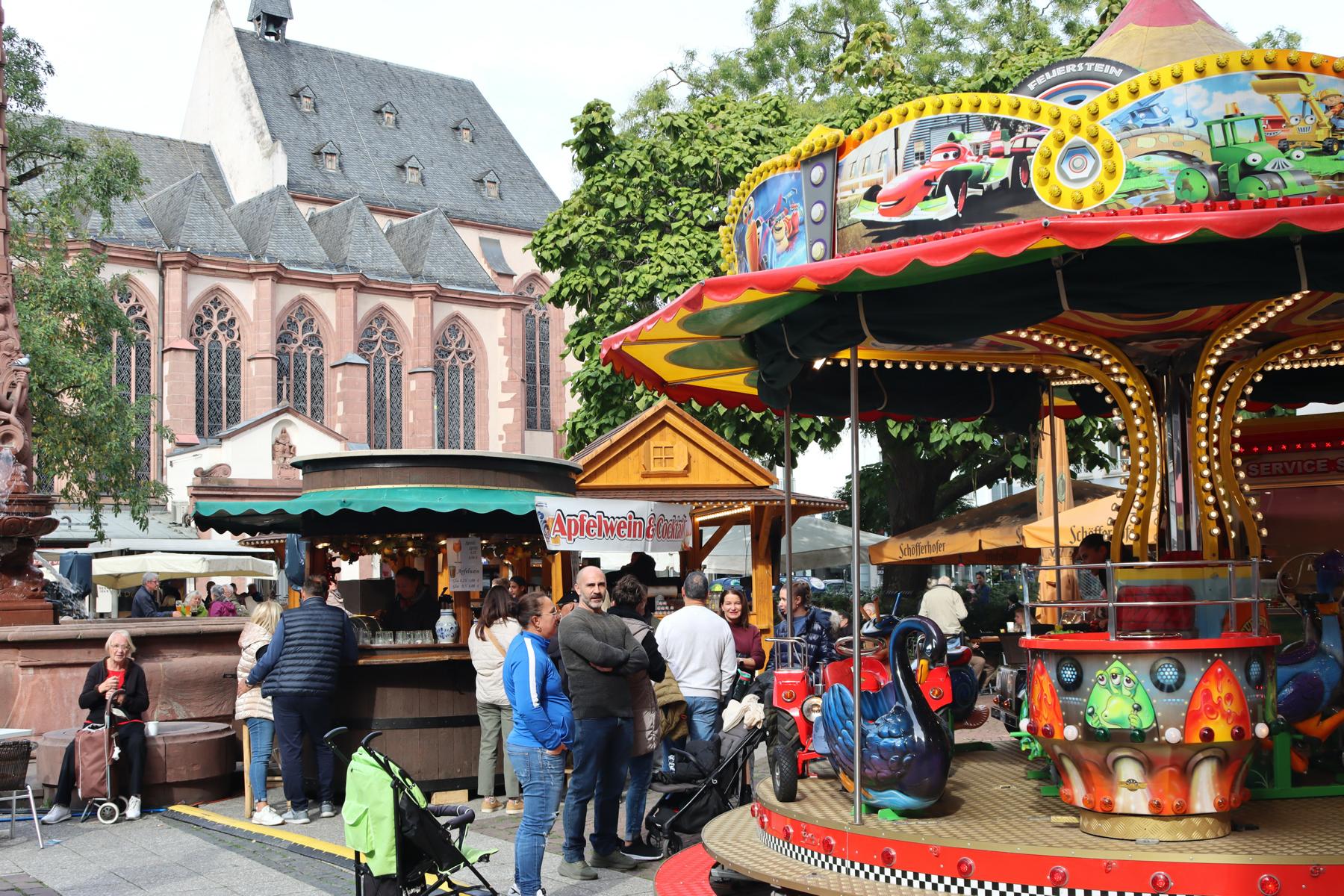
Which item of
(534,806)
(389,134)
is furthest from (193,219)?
(534,806)

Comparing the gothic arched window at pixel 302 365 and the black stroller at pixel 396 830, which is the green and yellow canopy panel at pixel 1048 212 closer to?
the black stroller at pixel 396 830

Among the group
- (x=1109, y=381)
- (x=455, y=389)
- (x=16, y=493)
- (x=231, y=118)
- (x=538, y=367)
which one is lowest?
(x=16, y=493)

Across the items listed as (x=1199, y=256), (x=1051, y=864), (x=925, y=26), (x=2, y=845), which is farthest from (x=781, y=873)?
(x=925, y=26)

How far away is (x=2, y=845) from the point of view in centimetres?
1045

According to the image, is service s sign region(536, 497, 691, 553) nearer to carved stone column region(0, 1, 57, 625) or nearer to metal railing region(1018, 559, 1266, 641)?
metal railing region(1018, 559, 1266, 641)

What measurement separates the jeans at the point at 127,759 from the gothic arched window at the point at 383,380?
4564cm

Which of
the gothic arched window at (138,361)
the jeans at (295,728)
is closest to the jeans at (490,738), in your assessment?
the jeans at (295,728)

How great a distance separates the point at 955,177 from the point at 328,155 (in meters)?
58.9

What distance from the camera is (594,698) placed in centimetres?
857

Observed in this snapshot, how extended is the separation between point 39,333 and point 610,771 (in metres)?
21.8

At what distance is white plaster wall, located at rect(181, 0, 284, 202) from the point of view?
60094mm

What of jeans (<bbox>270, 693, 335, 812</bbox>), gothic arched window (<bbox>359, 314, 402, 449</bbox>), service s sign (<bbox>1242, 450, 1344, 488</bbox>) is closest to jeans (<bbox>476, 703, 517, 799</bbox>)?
jeans (<bbox>270, 693, 335, 812</bbox>)

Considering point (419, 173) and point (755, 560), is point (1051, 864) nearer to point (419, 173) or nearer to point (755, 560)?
point (755, 560)

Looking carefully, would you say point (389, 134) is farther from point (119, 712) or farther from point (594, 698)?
point (594, 698)
